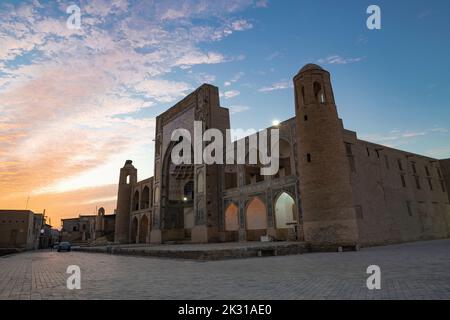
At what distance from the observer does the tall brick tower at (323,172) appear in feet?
52.1

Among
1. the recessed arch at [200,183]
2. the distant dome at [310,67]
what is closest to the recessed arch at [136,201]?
the recessed arch at [200,183]

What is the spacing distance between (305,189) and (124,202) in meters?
29.8

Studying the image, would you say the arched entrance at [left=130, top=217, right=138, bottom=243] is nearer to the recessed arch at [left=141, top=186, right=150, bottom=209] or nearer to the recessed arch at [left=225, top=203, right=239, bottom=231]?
the recessed arch at [left=141, top=186, right=150, bottom=209]

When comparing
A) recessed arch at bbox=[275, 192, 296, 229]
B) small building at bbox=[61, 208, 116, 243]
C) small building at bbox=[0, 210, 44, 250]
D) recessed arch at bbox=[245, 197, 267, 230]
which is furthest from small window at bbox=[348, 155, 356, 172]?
small building at bbox=[61, 208, 116, 243]

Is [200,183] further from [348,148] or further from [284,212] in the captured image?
[348,148]

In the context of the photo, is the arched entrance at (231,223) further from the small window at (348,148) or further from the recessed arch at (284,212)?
the small window at (348,148)

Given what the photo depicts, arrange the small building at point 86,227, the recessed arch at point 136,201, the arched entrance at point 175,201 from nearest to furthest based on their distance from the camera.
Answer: the arched entrance at point 175,201
the recessed arch at point 136,201
the small building at point 86,227

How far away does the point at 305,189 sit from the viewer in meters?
17.0

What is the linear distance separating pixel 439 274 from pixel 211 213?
64.2 feet

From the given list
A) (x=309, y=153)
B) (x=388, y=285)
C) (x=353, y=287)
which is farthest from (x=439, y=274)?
(x=309, y=153)

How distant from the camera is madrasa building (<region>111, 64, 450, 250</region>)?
54.3 feet

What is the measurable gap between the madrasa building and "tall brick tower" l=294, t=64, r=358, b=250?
0.18 feet

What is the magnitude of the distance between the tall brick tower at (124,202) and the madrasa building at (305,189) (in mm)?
1455
